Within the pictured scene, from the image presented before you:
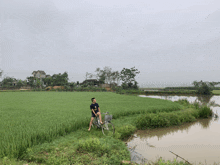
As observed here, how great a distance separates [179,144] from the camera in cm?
575

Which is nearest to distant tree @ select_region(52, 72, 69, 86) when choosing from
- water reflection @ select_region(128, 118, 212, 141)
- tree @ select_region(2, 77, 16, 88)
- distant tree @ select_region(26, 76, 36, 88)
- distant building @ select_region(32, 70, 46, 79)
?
distant tree @ select_region(26, 76, 36, 88)

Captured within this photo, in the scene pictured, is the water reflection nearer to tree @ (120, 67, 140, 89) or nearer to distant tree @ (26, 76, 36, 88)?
tree @ (120, 67, 140, 89)

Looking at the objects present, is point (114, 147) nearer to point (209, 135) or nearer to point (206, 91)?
point (209, 135)

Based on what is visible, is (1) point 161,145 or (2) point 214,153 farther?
(1) point 161,145

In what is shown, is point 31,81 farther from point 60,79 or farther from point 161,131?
point 161,131

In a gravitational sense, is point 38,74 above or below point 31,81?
above

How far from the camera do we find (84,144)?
4461 millimetres

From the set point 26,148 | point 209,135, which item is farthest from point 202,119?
point 26,148

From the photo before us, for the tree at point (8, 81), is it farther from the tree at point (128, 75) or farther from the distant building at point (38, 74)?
the tree at point (128, 75)

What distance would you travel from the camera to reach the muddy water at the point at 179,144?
4691 millimetres

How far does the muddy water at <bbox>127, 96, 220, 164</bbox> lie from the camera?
4.69 metres

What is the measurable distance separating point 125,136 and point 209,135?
14.5ft

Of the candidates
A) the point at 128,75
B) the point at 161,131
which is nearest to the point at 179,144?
the point at 161,131

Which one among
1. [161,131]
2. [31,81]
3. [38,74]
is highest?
[38,74]
